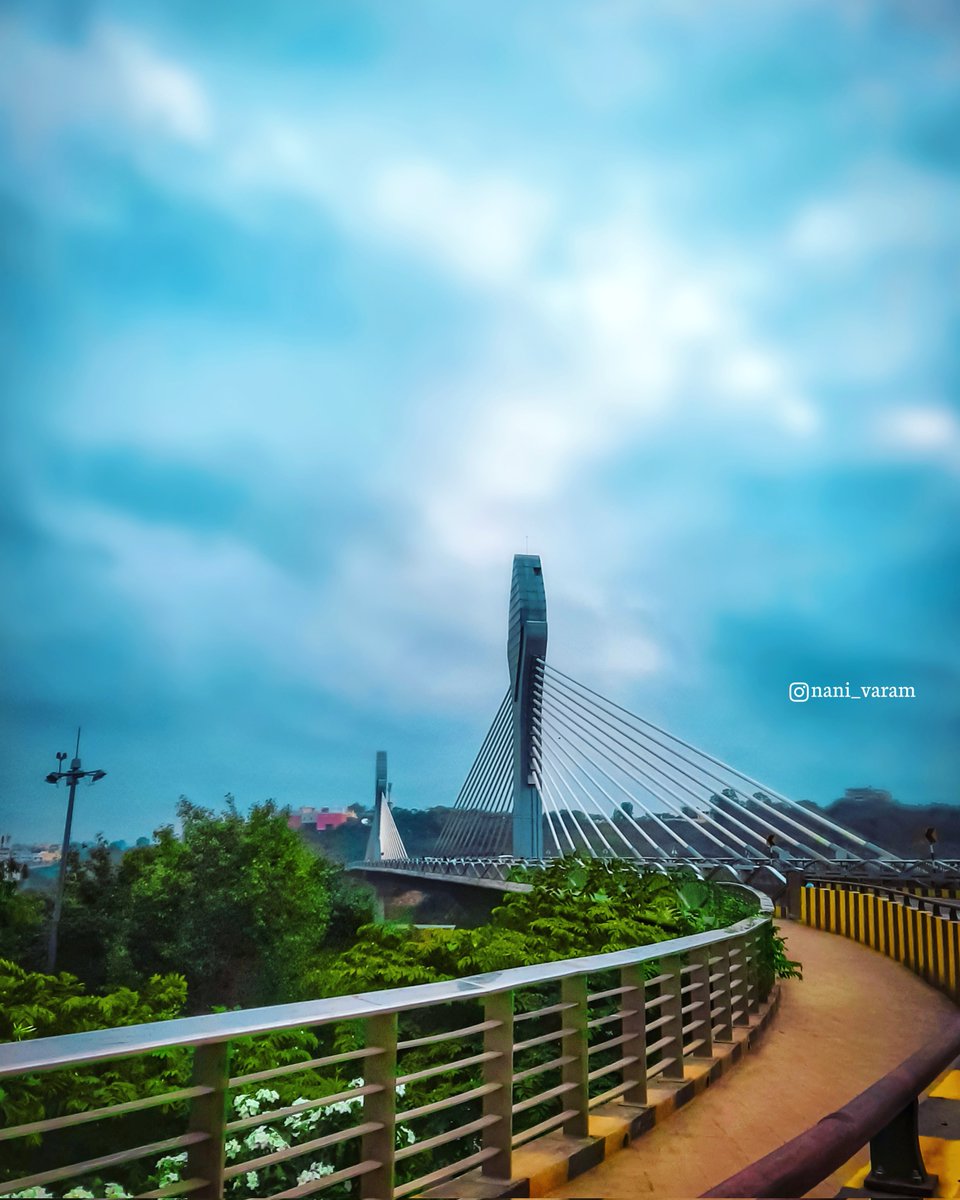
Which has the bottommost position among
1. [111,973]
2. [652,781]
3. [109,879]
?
[111,973]

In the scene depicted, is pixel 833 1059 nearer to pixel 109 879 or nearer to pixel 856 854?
pixel 856 854

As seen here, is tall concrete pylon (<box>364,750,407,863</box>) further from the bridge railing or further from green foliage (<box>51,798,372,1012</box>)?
the bridge railing

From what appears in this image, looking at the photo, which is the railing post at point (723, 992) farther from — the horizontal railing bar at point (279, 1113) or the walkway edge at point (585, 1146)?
the horizontal railing bar at point (279, 1113)

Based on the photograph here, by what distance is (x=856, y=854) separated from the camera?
73.4ft

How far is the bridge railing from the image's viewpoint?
217 cm


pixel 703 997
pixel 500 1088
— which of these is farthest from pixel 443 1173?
pixel 703 997

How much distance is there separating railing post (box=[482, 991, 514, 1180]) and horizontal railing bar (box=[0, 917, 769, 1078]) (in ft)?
0.35

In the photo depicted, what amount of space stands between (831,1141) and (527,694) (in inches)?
1166

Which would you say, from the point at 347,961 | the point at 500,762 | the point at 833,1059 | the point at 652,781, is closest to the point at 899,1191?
the point at 833,1059

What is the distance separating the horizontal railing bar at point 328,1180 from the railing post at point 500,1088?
56cm

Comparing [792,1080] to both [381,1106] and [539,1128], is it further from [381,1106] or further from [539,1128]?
[381,1106]

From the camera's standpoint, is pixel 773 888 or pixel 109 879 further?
pixel 109 879

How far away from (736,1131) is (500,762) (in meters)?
28.2

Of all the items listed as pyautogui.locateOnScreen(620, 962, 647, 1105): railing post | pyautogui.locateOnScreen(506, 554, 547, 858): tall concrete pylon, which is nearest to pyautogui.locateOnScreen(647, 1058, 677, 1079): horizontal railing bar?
pyautogui.locateOnScreen(620, 962, 647, 1105): railing post
